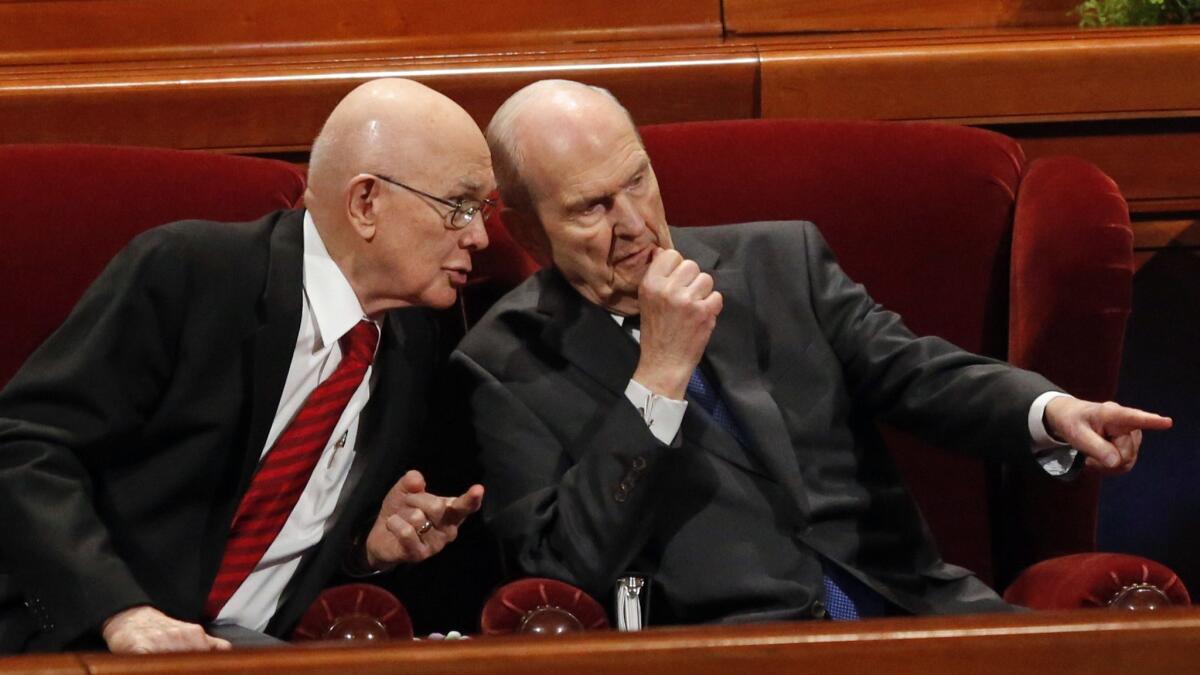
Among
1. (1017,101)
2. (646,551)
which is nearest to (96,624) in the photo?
(646,551)

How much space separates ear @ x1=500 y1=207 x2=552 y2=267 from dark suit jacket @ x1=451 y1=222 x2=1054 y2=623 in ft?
0.12

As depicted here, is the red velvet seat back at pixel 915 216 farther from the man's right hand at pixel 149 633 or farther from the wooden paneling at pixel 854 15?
the man's right hand at pixel 149 633

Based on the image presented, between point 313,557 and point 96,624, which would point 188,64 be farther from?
point 96,624

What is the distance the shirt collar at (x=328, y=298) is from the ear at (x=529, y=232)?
220 millimetres

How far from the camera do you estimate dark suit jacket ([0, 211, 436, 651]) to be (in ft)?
4.73

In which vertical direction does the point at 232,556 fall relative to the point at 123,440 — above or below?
below

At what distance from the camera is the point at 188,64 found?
2.31 m

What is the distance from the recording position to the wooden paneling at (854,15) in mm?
2396

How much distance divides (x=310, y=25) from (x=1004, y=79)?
1025 millimetres

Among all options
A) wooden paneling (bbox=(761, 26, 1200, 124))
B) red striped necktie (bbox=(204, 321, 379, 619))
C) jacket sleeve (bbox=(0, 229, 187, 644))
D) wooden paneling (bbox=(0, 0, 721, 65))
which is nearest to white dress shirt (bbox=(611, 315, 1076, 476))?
red striped necktie (bbox=(204, 321, 379, 619))

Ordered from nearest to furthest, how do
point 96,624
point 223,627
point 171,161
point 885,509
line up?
1. point 96,624
2. point 223,627
3. point 885,509
4. point 171,161

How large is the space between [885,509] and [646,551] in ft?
0.90

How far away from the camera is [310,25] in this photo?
2.36 metres

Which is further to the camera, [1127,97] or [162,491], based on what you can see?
[1127,97]
